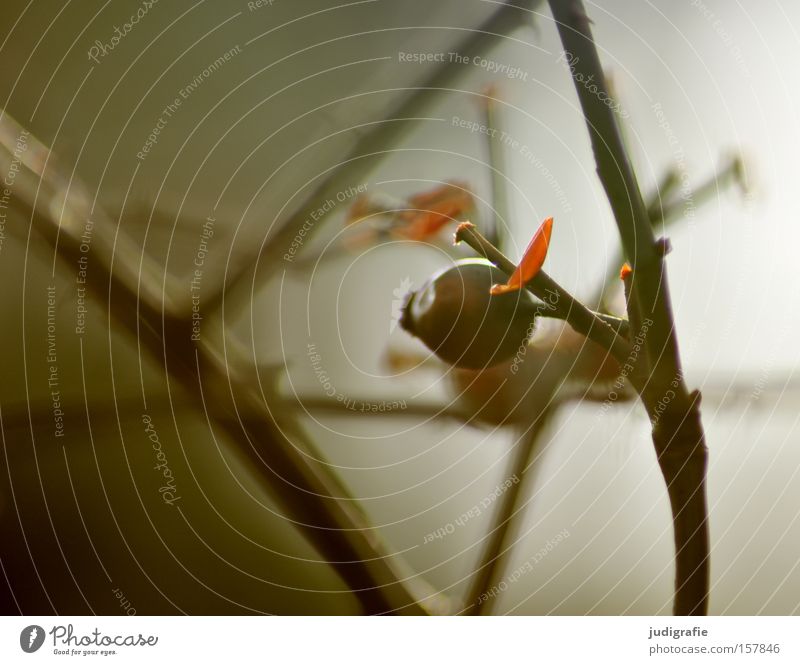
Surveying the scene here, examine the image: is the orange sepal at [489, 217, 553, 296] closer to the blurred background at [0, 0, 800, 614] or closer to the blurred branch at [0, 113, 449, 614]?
the blurred background at [0, 0, 800, 614]

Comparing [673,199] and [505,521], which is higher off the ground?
[673,199]

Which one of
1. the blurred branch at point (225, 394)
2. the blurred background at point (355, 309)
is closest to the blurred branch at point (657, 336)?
the blurred background at point (355, 309)

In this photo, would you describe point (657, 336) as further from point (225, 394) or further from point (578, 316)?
point (225, 394)

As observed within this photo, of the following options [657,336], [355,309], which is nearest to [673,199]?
[657,336]

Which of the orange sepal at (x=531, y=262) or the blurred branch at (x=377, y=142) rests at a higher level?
the blurred branch at (x=377, y=142)

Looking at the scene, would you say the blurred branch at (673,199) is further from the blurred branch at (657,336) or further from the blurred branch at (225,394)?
the blurred branch at (225,394)

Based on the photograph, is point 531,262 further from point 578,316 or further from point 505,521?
point 505,521

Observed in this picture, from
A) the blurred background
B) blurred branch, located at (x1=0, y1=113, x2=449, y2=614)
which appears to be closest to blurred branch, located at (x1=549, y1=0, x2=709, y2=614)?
the blurred background
